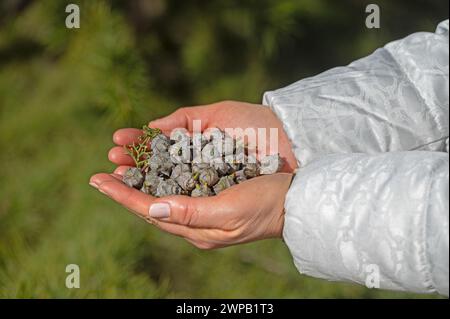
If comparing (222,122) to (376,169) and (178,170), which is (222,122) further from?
(376,169)

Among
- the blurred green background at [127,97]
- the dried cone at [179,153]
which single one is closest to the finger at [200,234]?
the dried cone at [179,153]

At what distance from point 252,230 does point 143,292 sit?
1.88 feet

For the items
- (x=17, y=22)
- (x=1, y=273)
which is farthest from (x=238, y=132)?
(x=17, y=22)

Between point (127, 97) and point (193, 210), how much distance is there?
645mm

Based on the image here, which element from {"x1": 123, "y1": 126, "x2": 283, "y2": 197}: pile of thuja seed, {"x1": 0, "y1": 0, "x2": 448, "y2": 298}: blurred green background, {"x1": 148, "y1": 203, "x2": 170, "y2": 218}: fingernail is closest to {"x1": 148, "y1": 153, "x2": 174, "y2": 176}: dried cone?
{"x1": 123, "y1": 126, "x2": 283, "y2": 197}: pile of thuja seed

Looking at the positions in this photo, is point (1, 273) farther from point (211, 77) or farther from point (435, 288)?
point (435, 288)

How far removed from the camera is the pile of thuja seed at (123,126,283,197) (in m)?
0.99

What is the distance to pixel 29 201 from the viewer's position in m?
1.76

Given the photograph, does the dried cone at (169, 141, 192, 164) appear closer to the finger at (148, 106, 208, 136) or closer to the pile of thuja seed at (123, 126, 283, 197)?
the pile of thuja seed at (123, 126, 283, 197)

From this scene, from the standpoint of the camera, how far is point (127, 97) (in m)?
1.51

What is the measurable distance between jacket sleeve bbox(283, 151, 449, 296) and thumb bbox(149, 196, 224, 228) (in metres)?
0.10

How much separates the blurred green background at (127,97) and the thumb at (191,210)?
1.77 feet

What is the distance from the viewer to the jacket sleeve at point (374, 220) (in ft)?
2.49

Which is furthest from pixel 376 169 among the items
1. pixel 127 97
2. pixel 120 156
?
pixel 127 97
